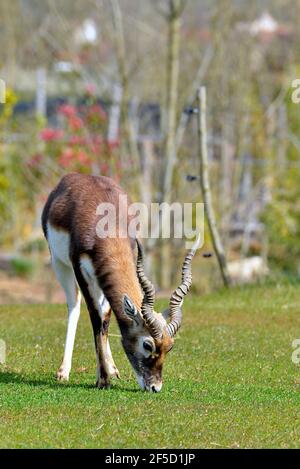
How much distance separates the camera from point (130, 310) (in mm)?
9648

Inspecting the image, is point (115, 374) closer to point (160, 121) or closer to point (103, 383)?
point (103, 383)

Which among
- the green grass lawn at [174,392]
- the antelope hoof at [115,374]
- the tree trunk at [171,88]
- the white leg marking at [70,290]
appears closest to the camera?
the green grass lawn at [174,392]

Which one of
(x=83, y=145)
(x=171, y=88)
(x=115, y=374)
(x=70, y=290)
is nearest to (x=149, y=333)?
(x=115, y=374)

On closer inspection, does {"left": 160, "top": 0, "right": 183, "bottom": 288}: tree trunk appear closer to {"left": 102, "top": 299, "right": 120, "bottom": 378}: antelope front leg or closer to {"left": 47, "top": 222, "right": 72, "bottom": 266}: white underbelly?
{"left": 47, "top": 222, "right": 72, "bottom": 266}: white underbelly

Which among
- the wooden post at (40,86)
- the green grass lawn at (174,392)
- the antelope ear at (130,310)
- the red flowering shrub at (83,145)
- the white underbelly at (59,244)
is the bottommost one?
the green grass lawn at (174,392)

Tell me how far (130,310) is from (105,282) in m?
0.58

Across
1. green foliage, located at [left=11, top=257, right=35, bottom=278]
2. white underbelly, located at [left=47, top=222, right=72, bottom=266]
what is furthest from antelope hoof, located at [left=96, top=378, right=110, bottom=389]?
green foliage, located at [left=11, top=257, right=35, bottom=278]

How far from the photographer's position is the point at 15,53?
95.8 ft

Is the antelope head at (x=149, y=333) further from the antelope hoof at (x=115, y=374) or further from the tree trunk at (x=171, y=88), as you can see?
the tree trunk at (x=171, y=88)

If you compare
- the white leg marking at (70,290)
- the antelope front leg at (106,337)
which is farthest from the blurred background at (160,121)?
the antelope front leg at (106,337)

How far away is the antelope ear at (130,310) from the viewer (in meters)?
9.62

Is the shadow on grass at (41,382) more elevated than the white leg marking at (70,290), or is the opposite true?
the white leg marking at (70,290)

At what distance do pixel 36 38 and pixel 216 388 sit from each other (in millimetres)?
17473

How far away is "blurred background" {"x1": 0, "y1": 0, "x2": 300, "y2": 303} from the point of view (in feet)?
76.4
